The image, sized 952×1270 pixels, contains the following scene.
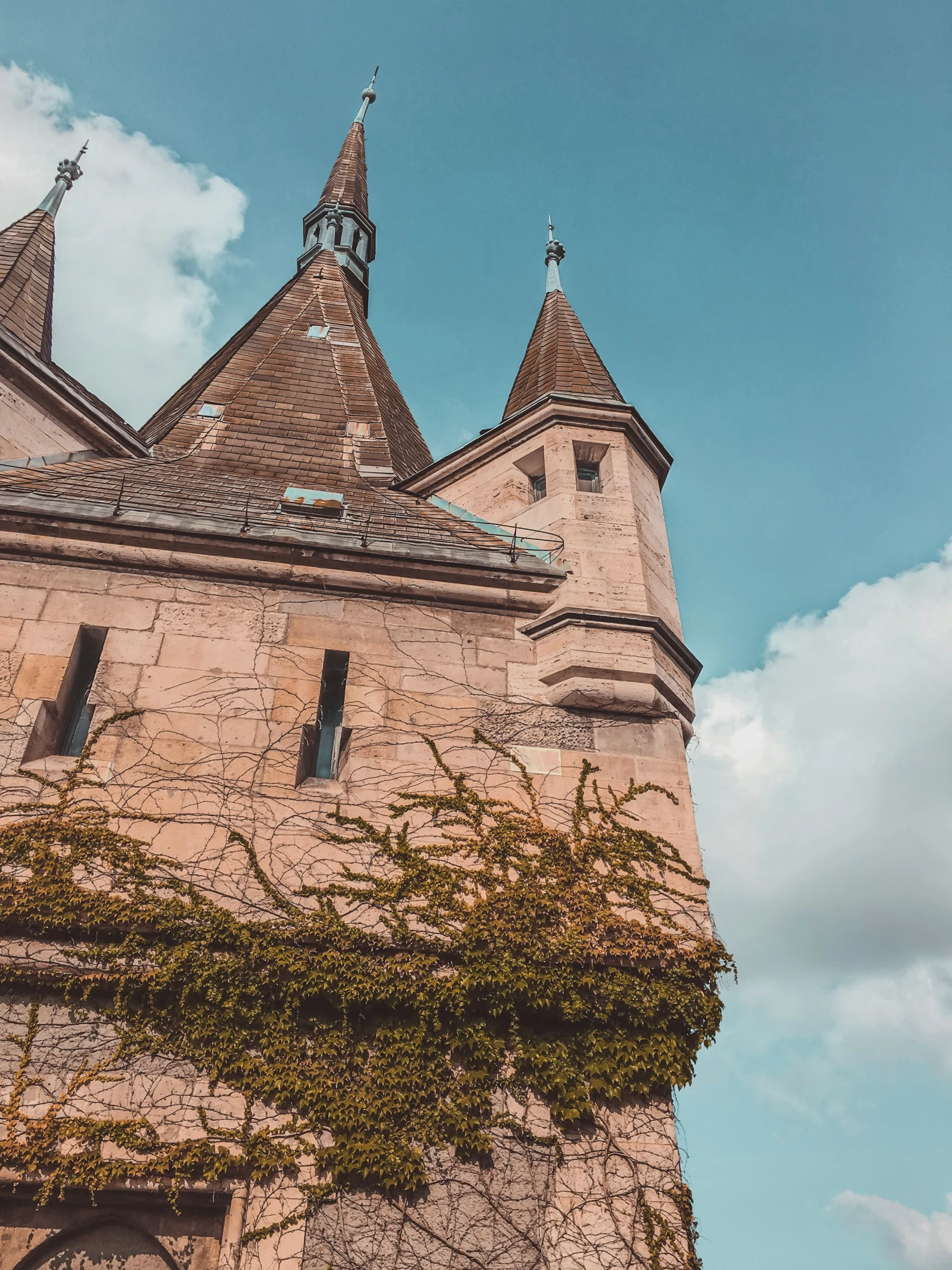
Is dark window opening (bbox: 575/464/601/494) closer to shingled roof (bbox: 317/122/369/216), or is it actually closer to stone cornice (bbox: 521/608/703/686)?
stone cornice (bbox: 521/608/703/686)

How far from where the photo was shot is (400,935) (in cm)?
603

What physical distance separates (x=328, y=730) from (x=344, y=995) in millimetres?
2158

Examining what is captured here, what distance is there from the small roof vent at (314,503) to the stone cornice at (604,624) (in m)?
2.23

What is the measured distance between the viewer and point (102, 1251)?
17.4 feet

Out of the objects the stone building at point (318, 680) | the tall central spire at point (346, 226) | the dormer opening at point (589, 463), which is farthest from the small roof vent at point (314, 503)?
the tall central spire at point (346, 226)

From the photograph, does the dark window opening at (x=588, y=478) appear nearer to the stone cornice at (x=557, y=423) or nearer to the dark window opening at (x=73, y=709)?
the stone cornice at (x=557, y=423)

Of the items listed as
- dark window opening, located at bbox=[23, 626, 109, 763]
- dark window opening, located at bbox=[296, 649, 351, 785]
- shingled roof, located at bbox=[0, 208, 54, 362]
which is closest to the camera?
dark window opening, located at bbox=[23, 626, 109, 763]

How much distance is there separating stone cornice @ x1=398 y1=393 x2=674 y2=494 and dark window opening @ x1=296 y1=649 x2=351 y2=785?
343cm

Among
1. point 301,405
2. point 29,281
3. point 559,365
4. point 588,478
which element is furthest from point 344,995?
point 29,281

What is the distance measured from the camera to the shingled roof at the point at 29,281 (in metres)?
12.4

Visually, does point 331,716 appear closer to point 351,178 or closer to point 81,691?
point 81,691

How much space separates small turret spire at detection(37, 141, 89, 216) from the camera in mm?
15773

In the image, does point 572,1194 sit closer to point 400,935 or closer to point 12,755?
point 400,935

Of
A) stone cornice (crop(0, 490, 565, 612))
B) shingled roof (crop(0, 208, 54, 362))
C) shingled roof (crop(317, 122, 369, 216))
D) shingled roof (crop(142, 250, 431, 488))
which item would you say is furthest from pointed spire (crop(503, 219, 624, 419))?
shingled roof (crop(317, 122, 369, 216))
